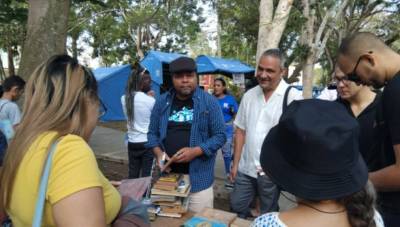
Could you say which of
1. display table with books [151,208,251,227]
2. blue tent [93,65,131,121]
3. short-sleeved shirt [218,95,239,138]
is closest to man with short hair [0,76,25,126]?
display table with books [151,208,251,227]

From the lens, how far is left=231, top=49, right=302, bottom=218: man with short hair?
3.16 meters

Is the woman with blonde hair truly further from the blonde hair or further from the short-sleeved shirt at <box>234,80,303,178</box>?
the short-sleeved shirt at <box>234,80,303,178</box>

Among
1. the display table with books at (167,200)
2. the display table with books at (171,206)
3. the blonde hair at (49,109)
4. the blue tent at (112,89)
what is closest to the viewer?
the blonde hair at (49,109)

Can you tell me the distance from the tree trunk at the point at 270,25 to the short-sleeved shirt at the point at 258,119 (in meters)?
2.73

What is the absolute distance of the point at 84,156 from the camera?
4.25ft

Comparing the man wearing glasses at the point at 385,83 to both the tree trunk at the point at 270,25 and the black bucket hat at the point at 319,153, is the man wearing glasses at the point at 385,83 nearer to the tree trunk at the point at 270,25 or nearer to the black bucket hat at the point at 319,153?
the black bucket hat at the point at 319,153

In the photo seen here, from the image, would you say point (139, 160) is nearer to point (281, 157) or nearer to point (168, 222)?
point (168, 222)

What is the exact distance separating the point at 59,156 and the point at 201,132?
5.68ft

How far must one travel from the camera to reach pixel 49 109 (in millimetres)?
1369

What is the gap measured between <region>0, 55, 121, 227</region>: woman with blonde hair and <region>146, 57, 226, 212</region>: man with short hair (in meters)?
1.40

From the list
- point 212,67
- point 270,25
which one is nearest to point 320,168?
point 270,25

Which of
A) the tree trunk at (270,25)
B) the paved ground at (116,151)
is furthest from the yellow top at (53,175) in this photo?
the tree trunk at (270,25)

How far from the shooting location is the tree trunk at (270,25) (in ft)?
19.4

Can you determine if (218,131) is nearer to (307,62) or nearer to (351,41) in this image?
(351,41)
